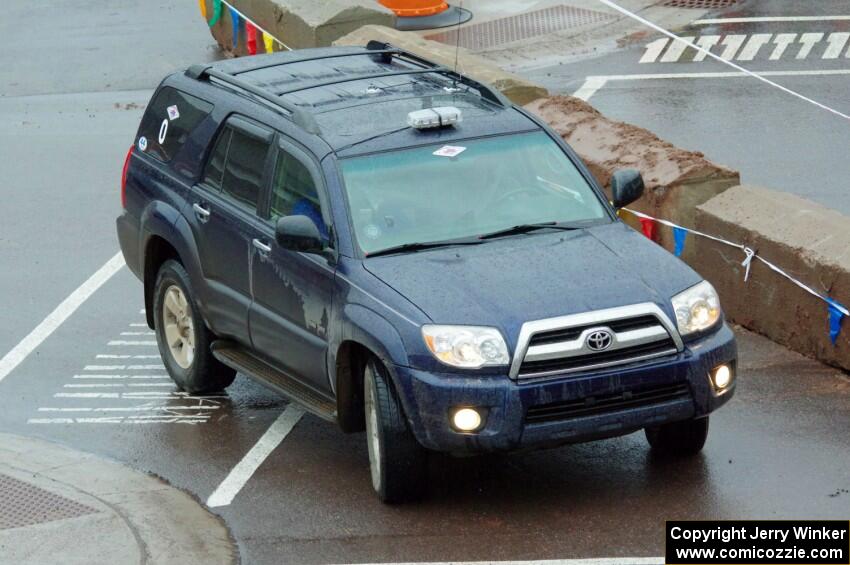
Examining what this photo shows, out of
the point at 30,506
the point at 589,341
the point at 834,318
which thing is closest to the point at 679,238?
the point at 834,318

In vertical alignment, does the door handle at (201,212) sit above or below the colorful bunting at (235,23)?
above

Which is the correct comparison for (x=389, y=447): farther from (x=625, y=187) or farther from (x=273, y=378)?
(x=625, y=187)

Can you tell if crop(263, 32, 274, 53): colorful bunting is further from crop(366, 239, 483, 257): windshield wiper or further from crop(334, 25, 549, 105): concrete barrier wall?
crop(366, 239, 483, 257): windshield wiper

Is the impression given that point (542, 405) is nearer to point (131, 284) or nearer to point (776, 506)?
point (776, 506)

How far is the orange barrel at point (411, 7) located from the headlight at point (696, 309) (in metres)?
13.7

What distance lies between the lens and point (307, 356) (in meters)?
8.89

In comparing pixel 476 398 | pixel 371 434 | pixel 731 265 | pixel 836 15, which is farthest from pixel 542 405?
pixel 836 15

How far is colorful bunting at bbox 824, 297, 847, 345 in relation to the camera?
990 cm

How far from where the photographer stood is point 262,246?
30.2 ft

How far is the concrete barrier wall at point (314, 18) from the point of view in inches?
710

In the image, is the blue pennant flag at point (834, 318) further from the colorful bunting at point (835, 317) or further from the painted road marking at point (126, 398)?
the painted road marking at point (126, 398)

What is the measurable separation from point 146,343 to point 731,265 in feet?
13.7

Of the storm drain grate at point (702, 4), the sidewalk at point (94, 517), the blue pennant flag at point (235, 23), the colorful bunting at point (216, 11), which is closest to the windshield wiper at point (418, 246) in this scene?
the sidewalk at point (94, 517)

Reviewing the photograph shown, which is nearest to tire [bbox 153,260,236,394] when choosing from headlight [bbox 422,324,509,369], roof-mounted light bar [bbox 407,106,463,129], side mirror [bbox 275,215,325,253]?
side mirror [bbox 275,215,325,253]
